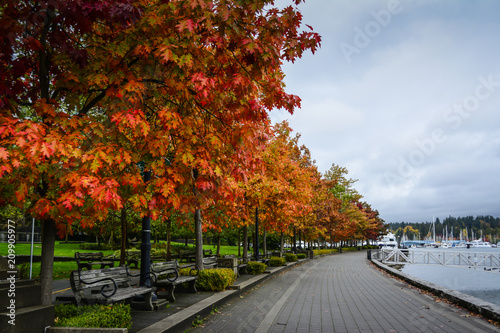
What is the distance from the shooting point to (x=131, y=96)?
5148 millimetres

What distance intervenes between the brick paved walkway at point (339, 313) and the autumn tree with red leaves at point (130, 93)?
10.6ft

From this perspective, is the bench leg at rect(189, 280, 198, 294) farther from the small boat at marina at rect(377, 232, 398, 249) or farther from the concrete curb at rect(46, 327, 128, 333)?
the small boat at marina at rect(377, 232, 398, 249)

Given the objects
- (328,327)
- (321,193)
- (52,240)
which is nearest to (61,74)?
(52,240)

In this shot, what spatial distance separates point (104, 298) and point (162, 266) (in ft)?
10.7

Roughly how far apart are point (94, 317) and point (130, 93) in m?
3.27

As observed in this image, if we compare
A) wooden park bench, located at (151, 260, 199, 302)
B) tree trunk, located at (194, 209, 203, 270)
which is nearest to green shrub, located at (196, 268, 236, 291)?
wooden park bench, located at (151, 260, 199, 302)

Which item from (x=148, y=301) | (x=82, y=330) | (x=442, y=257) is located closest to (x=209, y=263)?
(x=148, y=301)

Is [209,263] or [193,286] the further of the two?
[209,263]

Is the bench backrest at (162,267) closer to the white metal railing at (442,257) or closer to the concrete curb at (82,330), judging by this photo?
the concrete curb at (82,330)

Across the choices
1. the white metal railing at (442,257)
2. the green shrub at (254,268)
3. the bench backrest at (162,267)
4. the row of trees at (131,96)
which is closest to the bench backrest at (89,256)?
the green shrub at (254,268)

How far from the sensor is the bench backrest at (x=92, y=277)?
267 inches

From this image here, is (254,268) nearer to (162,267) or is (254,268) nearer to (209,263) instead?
(209,263)

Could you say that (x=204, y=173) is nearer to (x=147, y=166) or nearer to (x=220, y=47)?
(x=147, y=166)

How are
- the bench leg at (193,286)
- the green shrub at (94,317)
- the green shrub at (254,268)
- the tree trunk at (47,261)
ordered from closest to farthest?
the green shrub at (94,317) → the tree trunk at (47,261) → the bench leg at (193,286) → the green shrub at (254,268)
